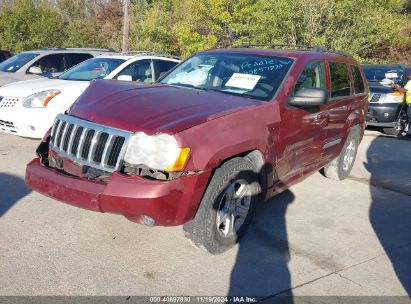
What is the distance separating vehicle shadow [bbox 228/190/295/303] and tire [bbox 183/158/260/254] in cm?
21

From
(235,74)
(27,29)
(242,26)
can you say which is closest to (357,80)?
(235,74)

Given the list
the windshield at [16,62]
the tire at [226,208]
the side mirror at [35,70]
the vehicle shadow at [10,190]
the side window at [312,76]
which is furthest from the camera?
the windshield at [16,62]

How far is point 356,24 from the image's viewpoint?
1644 cm

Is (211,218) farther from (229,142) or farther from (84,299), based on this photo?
(84,299)

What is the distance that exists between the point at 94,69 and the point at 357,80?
4.74 m

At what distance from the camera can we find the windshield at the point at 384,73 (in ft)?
38.0

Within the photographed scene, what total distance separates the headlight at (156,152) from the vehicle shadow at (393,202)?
2105mm

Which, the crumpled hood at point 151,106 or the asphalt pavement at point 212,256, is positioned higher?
the crumpled hood at point 151,106

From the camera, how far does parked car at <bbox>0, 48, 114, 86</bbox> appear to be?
989 cm

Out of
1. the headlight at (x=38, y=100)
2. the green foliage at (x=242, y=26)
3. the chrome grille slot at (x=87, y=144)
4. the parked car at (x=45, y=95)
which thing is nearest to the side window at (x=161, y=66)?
the parked car at (x=45, y=95)

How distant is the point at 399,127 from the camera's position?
1075cm

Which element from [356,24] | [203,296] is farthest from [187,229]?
[356,24]

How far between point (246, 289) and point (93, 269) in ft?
4.06

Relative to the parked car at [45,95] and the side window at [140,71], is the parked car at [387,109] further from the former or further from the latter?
the parked car at [45,95]
